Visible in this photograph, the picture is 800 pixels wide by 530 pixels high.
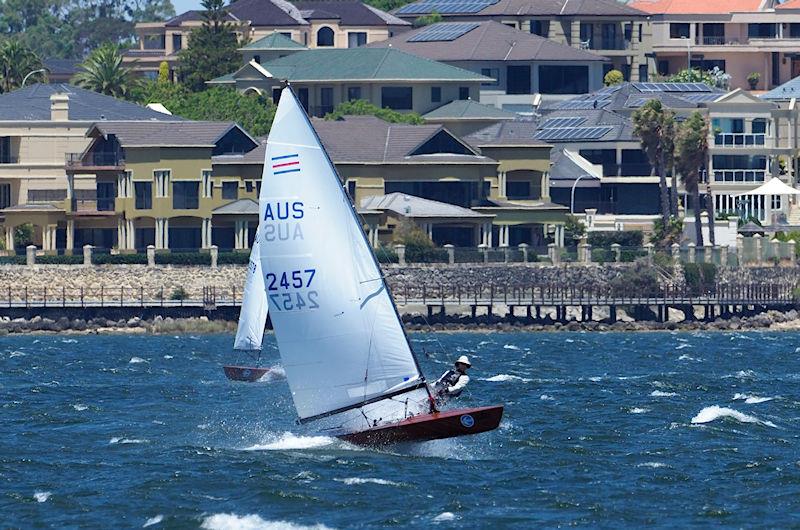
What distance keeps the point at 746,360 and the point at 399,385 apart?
1485 inches

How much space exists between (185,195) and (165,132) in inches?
135

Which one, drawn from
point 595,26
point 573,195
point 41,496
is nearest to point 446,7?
point 595,26

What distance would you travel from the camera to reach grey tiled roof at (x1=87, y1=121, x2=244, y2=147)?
113750 millimetres

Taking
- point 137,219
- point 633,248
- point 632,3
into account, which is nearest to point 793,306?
point 633,248

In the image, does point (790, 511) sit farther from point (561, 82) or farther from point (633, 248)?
point (561, 82)

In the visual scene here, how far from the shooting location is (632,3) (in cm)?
17925

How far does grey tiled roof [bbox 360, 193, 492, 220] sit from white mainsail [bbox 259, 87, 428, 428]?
6411 centimetres

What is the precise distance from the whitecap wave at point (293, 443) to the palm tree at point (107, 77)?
88876 millimetres

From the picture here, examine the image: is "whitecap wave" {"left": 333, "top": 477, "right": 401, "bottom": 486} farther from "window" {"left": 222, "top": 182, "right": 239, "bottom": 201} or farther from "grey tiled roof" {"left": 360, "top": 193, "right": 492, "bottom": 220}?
"window" {"left": 222, "top": 182, "right": 239, "bottom": 201}

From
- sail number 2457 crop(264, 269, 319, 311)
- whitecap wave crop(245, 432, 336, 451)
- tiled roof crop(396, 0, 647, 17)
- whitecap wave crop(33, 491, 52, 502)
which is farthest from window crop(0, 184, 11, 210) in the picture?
whitecap wave crop(33, 491, 52, 502)

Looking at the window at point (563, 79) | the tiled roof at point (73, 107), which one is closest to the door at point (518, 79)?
the window at point (563, 79)

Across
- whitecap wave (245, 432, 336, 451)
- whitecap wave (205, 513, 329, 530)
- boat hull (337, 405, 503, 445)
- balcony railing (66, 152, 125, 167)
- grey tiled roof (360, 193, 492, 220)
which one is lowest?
whitecap wave (205, 513, 329, 530)

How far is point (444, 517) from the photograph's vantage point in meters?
43.9

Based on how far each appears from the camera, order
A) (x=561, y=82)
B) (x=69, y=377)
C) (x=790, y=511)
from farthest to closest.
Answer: (x=561, y=82) < (x=69, y=377) < (x=790, y=511)
